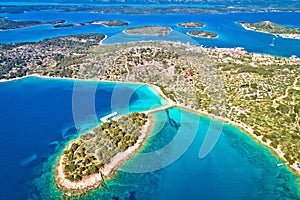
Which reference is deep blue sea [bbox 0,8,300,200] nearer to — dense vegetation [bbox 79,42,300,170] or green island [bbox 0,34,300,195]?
green island [bbox 0,34,300,195]

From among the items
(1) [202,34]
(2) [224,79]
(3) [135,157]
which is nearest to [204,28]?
(1) [202,34]

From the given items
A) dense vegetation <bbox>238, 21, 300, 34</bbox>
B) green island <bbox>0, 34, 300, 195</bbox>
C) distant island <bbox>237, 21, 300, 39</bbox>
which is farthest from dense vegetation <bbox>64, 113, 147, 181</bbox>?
dense vegetation <bbox>238, 21, 300, 34</bbox>

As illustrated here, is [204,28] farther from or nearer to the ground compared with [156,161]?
nearer to the ground

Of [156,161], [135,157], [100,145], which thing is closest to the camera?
[156,161]

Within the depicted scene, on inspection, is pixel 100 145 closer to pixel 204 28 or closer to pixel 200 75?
pixel 200 75

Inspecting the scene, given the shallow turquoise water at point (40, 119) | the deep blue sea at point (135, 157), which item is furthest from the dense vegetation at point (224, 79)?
the shallow turquoise water at point (40, 119)

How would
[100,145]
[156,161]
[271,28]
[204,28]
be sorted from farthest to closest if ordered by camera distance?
[204,28]
[271,28]
[100,145]
[156,161]

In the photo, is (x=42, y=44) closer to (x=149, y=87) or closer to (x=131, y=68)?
(x=131, y=68)

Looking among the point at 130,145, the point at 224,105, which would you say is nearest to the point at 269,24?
the point at 224,105
